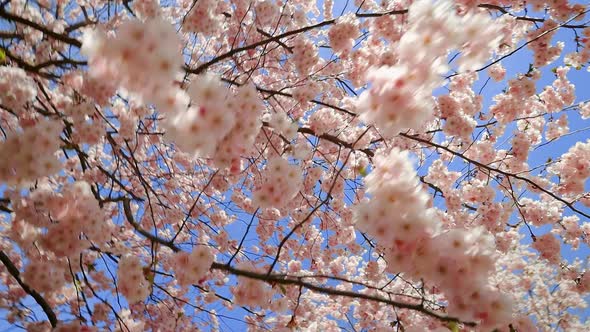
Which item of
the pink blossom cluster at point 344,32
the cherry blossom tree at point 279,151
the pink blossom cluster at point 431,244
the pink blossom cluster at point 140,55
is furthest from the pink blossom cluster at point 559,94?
the pink blossom cluster at point 140,55

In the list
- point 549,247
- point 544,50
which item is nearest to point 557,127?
point 549,247

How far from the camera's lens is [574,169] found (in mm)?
5234

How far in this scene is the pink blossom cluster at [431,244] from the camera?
1.52 m

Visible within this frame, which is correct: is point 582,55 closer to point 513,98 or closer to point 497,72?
point 513,98

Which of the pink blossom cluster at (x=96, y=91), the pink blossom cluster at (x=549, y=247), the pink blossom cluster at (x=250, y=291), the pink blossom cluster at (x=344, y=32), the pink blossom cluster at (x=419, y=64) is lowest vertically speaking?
the pink blossom cluster at (x=250, y=291)

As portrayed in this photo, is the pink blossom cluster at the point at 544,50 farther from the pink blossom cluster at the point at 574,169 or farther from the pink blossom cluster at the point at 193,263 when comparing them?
the pink blossom cluster at the point at 193,263

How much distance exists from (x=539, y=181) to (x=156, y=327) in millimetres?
6258

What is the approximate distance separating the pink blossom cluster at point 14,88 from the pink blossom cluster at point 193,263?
1489 mm

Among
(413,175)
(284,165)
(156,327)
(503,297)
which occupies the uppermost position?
(156,327)

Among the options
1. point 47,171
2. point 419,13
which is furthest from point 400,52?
point 47,171

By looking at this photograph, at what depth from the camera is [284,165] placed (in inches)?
97.3

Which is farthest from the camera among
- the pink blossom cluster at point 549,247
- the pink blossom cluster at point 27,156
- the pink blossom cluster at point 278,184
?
the pink blossom cluster at point 549,247

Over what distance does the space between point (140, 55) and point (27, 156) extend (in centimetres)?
108

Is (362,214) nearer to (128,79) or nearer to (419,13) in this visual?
(419,13)
